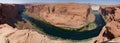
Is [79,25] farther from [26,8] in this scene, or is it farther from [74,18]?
[26,8]

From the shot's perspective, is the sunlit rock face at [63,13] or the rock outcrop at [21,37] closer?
the rock outcrop at [21,37]

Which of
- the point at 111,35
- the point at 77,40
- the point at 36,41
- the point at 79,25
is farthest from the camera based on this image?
the point at 79,25

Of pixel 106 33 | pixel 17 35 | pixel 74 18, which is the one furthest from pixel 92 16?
pixel 17 35

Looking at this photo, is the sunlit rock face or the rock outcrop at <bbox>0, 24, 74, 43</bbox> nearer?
the rock outcrop at <bbox>0, 24, 74, 43</bbox>

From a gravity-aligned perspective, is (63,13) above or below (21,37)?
below

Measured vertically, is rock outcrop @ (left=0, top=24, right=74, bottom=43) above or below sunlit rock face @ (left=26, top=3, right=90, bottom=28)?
above

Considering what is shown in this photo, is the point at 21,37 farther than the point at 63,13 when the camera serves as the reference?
No

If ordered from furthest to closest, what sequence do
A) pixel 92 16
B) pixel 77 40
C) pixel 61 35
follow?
pixel 92 16 < pixel 61 35 < pixel 77 40

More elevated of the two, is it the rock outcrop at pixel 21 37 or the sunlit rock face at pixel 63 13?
the rock outcrop at pixel 21 37
